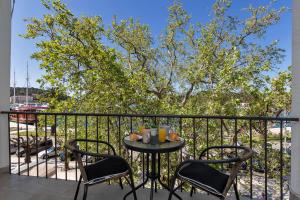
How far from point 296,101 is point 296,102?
10mm

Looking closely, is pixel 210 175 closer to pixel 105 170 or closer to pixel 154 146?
pixel 154 146

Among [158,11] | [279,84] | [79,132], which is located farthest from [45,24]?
[279,84]

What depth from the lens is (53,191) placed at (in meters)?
2.41

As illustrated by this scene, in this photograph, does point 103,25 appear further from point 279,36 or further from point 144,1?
point 279,36

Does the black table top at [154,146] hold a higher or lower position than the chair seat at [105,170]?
higher

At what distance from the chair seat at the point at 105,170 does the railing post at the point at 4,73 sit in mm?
1771

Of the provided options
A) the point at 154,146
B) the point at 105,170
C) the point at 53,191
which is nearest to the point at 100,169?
the point at 105,170

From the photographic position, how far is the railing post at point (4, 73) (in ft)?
9.43

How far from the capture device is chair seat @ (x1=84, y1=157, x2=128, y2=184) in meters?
1.83

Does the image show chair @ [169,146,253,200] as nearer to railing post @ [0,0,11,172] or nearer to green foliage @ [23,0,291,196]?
railing post @ [0,0,11,172]

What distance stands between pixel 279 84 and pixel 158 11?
4842 mm

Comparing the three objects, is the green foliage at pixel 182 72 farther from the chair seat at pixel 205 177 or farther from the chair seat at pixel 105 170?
the chair seat at pixel 105 170

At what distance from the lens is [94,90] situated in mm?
5898

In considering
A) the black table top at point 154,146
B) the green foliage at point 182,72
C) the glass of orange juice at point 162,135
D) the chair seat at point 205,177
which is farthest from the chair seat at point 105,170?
the green foliage at point 182,72
